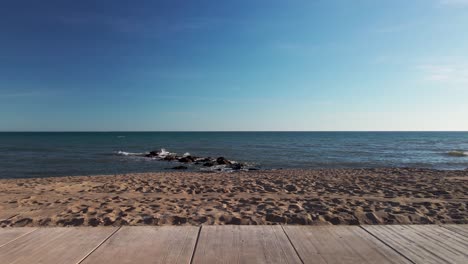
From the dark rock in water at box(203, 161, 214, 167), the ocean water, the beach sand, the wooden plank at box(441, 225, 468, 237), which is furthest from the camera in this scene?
the dark rock in water at box(203, 161, 214, 167)

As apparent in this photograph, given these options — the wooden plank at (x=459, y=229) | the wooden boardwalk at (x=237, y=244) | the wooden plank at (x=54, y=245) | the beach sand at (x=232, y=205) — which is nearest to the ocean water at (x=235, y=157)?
A: the beach sand at (x=232, y=205)

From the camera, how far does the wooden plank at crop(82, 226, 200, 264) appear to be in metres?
3.51

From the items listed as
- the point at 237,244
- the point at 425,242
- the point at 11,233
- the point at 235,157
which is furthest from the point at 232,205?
the point at 235,157

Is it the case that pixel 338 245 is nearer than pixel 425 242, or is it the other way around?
pixel 338 245

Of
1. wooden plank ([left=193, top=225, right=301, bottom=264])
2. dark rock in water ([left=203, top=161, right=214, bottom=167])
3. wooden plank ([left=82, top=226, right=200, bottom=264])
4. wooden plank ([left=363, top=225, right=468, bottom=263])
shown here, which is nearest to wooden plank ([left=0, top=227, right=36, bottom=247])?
wooden plank ([left=82, top=226, right=200, bottom=264])

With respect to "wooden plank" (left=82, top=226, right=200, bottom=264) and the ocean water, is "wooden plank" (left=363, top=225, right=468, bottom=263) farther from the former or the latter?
the ocean water

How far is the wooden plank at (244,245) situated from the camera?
139 inches

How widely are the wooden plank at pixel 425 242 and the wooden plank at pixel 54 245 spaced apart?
3.98 meters

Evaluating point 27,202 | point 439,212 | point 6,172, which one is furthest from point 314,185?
point 6,172

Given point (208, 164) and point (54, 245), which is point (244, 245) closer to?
point (54, 245)

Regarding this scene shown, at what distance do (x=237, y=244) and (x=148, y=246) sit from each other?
1.16 metres

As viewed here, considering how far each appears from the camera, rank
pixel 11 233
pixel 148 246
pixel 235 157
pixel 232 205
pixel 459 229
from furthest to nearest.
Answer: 1. pixel 235 157
2. pixel 232 205
3. pixel 459 229
4. pixel 11 233
5. pixel 148 246

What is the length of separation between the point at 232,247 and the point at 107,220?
2.57 m

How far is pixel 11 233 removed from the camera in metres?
4.45
